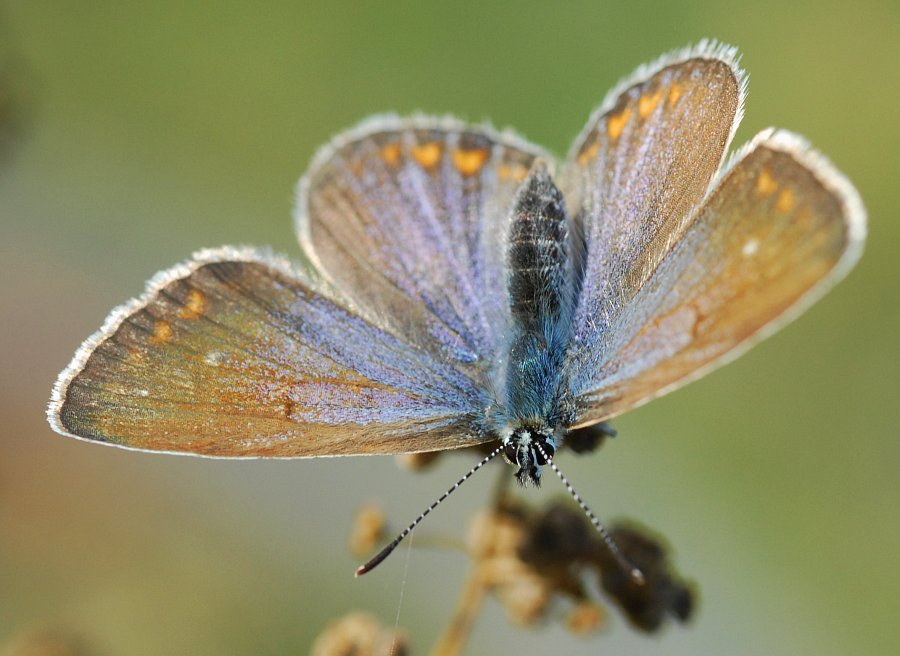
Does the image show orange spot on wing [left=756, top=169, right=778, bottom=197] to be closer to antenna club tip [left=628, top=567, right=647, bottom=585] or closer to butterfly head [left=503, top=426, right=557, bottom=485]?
butterfly head [left=503, top=426, right=557, bottom=485]

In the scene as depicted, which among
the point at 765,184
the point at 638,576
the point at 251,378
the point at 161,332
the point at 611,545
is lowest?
the point at 638,576

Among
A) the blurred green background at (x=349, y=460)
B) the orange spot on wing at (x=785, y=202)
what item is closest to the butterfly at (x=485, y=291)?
the orange spot on wing at (x=785, y=202)

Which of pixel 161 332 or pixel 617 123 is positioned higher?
pixel 161 332

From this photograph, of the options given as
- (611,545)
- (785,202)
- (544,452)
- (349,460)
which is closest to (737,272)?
(785,202)

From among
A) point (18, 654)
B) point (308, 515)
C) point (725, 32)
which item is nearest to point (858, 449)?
point (725, 32)

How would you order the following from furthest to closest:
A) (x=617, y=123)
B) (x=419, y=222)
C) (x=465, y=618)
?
(x=419, y=222) < (x=617, y=123) < (x=465, y=618)

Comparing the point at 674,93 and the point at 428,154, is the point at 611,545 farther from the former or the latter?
the point at 428,154
